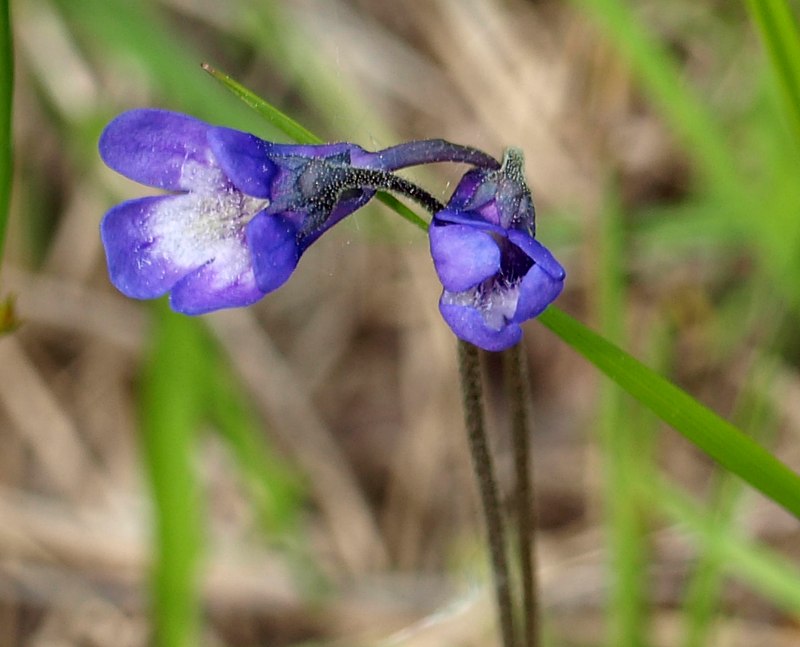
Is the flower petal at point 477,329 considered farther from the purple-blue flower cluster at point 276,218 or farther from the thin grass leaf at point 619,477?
the thin grass leaf at point 619,477

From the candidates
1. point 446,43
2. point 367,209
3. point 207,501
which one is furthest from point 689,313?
point 207,501

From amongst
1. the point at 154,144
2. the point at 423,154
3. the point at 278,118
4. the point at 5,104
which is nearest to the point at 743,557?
the point at 423,154

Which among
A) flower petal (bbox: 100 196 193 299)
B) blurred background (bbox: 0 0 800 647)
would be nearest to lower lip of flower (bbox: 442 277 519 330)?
flower petal (bbox: 100 196 193 299)

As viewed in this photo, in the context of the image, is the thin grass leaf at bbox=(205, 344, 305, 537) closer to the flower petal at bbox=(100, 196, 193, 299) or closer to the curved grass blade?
the flower petal at bbox=(100, 196, 193, 299)

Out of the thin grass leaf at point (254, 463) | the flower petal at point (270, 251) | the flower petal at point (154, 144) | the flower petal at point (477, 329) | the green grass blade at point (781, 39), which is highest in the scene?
the thin grass leaf at point (254, 463)

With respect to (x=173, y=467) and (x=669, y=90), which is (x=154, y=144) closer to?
(x=173, y=467)

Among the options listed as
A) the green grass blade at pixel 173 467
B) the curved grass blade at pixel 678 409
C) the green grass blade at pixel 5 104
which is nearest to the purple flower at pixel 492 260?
the curved grass blade at pixel 678 409

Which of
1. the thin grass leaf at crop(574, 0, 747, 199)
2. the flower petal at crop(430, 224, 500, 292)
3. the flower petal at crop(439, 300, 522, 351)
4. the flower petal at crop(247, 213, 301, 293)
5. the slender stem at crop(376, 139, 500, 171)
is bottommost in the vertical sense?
the flower petal at crop(439, 300, 522, 351)

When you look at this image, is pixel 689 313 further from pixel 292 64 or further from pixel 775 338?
pixel 292 64
